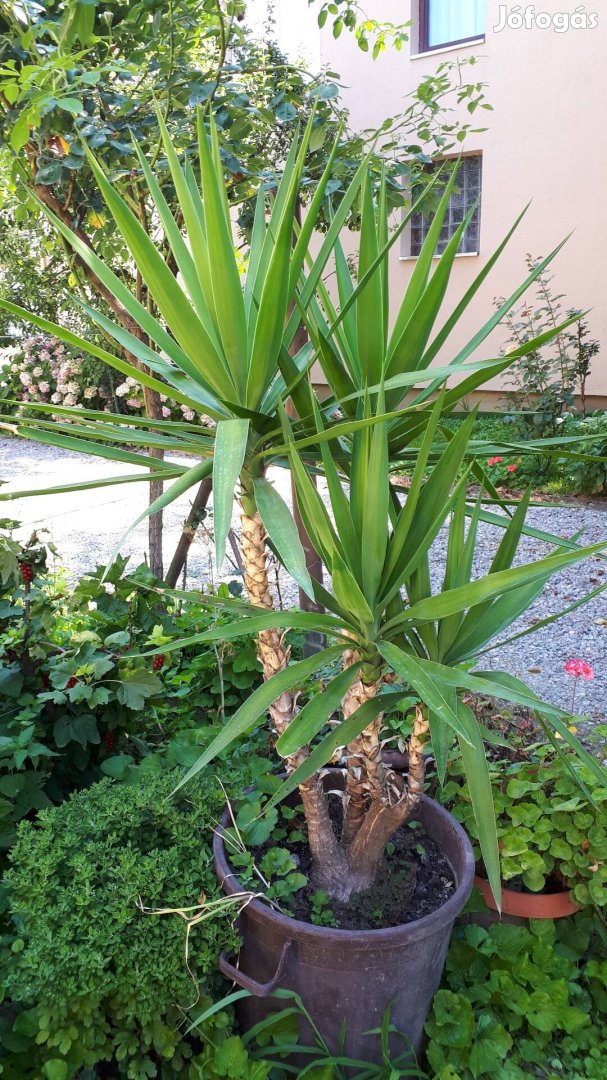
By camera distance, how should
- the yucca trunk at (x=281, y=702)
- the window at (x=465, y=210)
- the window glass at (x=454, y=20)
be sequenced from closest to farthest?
the yucca trunk at (x=281, y=702) < the window glass at (x=454, y=20) < the window at (x=465, y=210)

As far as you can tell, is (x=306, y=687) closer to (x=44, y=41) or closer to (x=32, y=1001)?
(x=32, y=1001)

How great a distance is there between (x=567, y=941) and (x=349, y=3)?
2985 millimetres

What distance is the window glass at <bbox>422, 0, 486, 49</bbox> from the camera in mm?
8883

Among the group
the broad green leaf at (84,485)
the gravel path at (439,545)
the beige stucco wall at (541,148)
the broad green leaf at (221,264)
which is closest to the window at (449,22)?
the beige stucco wall at (541,148)

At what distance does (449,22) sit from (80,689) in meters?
10.4

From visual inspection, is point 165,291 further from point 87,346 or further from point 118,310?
point 118,310

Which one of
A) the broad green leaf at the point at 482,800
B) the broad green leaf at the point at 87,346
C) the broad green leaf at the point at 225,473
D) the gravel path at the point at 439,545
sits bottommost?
Answer: the gravel path at the point at 439,545

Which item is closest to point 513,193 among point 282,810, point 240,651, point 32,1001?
point 240,651

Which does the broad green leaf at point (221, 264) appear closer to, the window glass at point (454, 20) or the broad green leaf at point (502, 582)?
the broad green leaf at point (502, 582)

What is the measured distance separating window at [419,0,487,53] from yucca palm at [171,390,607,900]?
388 inches

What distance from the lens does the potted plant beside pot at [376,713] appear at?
45.0 inches

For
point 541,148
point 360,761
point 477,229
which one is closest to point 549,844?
point 360,761

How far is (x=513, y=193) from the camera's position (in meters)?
8.64

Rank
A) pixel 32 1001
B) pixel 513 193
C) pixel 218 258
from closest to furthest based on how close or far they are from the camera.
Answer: pixel 218 258, pixel 32 1001, pixel 513 193
